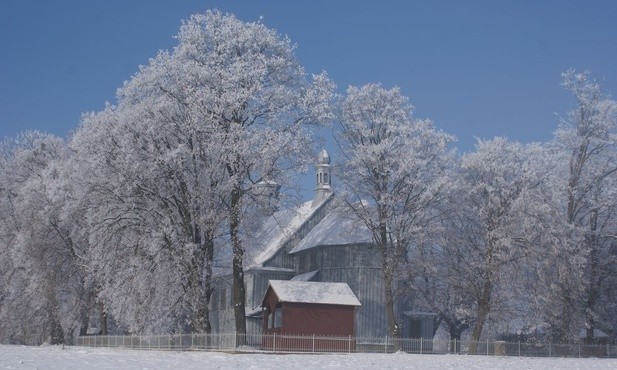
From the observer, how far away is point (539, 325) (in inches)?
2157

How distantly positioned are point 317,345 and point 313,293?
141 inches

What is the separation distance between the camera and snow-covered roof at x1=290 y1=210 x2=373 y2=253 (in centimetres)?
5684

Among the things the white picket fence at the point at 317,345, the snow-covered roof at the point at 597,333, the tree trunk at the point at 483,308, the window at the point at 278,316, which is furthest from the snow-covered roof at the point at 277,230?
the snow-covered roof at the point at 597,333

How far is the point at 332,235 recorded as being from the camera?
60.5 meters

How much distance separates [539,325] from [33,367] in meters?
42.0

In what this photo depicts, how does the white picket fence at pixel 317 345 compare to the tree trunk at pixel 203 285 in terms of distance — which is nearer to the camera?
the white picket fence at pixel 317 345

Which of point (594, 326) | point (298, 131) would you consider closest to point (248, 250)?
point (298, 131)

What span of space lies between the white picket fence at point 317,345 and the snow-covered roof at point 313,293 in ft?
7.78

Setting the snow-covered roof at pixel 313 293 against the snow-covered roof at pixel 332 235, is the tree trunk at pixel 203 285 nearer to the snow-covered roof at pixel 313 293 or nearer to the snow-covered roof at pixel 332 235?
the snow-covered roof at pixel 313 293

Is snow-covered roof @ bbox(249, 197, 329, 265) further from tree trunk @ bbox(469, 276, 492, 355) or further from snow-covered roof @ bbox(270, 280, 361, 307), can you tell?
tree trunk @ bbox(469, 276, 492, 355)

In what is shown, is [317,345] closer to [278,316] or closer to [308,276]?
[278,316]

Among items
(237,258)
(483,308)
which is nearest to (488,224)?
(483,308)

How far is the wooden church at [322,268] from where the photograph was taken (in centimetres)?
5728

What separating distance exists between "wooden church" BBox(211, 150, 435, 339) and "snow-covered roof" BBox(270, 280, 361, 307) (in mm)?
2288
